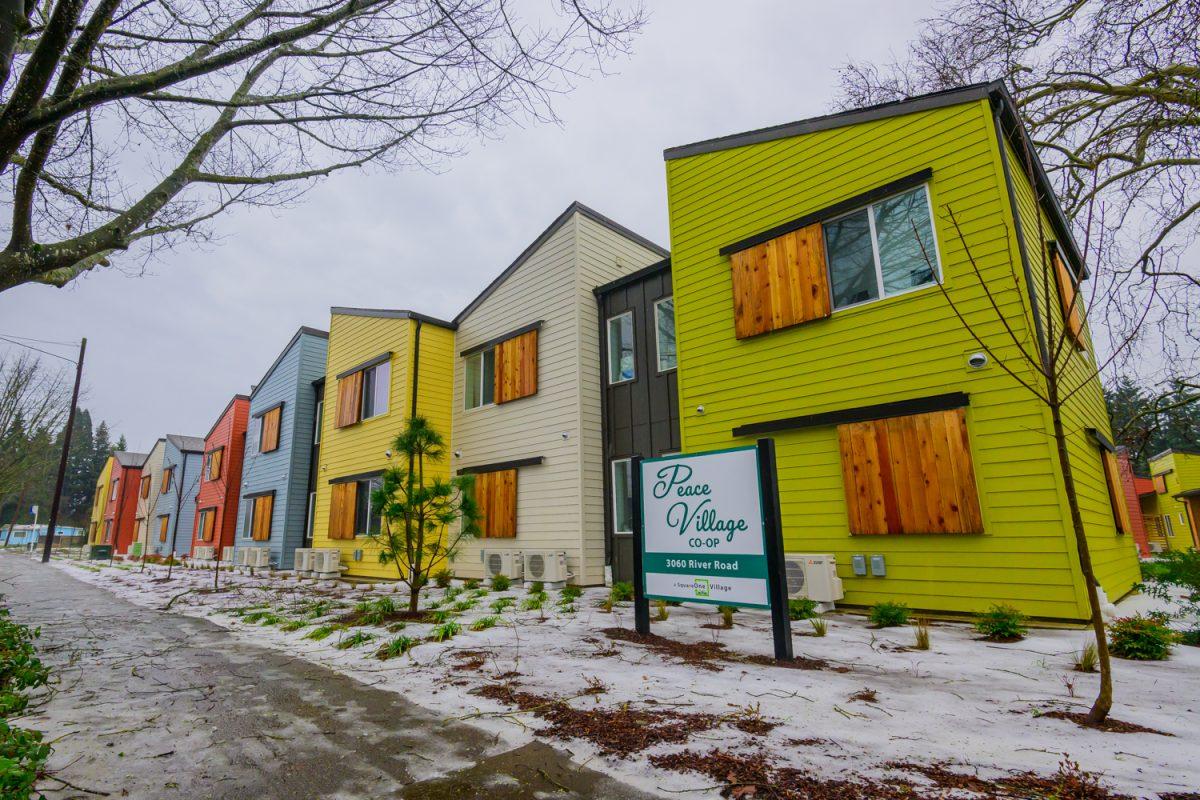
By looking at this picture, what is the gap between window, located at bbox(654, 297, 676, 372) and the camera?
35.5ft

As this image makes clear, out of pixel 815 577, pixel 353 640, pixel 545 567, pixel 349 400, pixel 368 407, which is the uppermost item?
pixel 349 400

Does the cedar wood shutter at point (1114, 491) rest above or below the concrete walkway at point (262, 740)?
above

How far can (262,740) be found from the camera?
10.9ft

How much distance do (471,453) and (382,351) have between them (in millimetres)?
3998

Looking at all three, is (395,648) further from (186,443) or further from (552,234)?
(186,443)

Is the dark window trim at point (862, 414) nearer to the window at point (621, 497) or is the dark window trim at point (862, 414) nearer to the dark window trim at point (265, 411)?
the window at point (621, 497)

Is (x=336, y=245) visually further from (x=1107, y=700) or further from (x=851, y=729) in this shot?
(x=1107, y=700)

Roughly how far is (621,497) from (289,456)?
13.0 m

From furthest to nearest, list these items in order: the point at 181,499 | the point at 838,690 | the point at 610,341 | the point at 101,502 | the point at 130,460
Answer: the point at 101,502
the point at 130,460
the point at 181,499
the point at 610,341
the point at 838,690

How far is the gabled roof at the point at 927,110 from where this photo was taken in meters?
6.74

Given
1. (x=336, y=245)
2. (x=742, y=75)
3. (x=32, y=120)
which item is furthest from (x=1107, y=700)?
(x=336, y=245)

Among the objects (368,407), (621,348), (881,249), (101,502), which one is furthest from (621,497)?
(101,502)

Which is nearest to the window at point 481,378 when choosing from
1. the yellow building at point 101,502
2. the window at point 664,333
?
the window at point 664,333

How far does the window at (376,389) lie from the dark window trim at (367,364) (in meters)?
0.10
